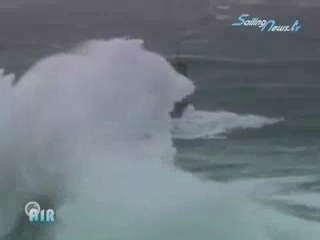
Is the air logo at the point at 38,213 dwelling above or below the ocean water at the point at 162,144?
below

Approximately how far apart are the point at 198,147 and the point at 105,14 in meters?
0.52

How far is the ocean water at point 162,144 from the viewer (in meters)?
3.07

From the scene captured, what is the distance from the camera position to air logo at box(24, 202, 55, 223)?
122 inches

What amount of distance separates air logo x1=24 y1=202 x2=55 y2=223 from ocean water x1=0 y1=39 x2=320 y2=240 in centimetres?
4

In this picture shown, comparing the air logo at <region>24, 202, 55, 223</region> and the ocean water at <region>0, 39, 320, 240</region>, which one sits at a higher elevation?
the ocean water at <region>0, 39, 320, 240</region>

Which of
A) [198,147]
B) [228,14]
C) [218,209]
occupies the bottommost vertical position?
[218,209]

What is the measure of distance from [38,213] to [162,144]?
Answer: 0.46m

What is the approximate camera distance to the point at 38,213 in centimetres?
310

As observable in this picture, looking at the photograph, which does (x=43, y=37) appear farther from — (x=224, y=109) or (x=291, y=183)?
(x=291, y=183)

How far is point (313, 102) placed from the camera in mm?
3061

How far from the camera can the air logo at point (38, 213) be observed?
3.10m

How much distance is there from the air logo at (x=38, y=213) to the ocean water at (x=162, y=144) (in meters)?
0.04

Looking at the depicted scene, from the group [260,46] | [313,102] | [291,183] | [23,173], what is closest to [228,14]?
[260,46]

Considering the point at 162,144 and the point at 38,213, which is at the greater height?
the point at 162,144
